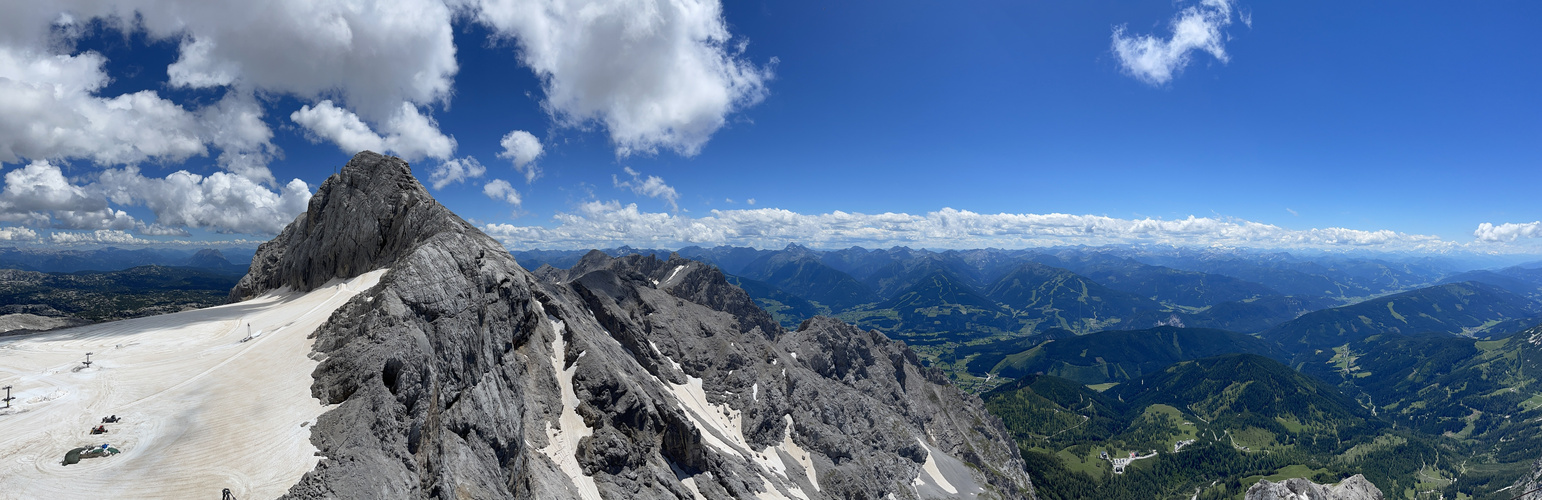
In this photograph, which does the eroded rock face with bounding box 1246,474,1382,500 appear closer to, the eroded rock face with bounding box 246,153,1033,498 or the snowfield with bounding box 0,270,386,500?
the eroded rock face with bounding box 246,153,1033,498

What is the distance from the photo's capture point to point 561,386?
221 feet

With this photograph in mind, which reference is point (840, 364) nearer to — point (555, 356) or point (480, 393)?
point (555, 356)

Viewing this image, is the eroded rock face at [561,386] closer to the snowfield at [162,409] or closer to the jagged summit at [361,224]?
the jagged summit at [361,224]

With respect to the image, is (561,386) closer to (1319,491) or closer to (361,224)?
(361,224)

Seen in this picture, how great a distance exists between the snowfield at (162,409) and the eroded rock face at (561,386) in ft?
5.81

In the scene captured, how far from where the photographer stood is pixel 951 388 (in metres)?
183

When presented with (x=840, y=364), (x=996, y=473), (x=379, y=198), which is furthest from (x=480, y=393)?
(x=996, y=473)

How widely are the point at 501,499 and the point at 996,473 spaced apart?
150242 mm

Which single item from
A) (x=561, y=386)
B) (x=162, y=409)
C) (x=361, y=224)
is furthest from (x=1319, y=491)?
(x=361, y=224)

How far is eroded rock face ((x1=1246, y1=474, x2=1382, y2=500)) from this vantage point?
79025 millimetres

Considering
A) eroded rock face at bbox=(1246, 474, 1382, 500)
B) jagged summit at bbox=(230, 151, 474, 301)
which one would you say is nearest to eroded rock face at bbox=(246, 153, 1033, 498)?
jagged summit at bbox=(230, 151, 474, 301)

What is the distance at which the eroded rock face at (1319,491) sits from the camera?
79.0 meters

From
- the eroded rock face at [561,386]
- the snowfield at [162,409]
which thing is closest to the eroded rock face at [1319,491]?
the eroded rock face at [561,386]

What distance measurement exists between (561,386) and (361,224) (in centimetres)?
2901
